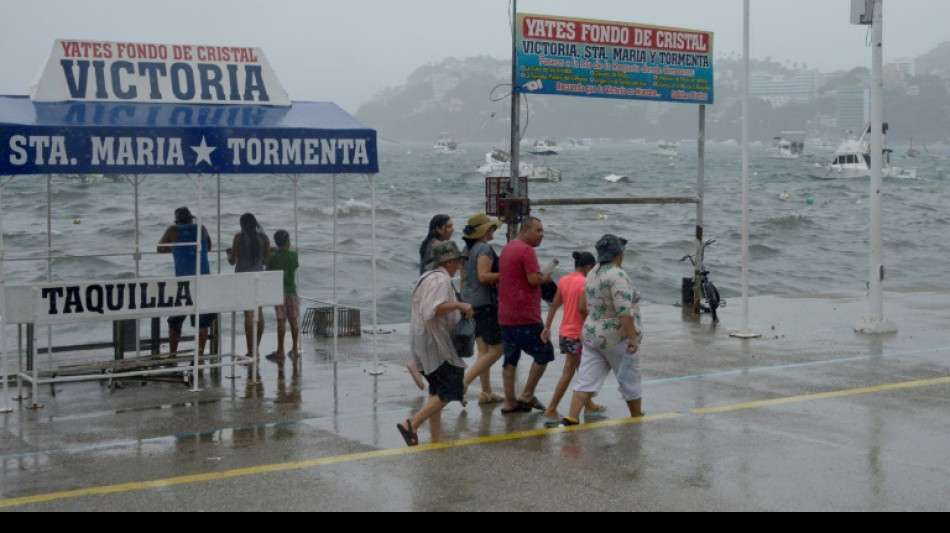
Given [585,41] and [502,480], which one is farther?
[585,41]

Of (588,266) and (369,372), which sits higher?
(588,266)

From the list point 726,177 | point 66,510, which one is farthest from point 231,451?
point 726,177

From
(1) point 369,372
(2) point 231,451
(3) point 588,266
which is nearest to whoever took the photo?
(2) point 231,451

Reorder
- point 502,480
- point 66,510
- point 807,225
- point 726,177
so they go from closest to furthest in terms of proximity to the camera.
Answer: point 66,510 < point 502,480 < point 807,225 < point 726,177

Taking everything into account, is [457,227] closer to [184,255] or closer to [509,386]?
[184,255]

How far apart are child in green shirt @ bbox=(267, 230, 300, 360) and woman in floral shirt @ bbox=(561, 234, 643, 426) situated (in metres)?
4.37

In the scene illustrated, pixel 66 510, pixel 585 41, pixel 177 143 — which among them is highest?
pixel 585 41

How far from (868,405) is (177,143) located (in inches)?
248

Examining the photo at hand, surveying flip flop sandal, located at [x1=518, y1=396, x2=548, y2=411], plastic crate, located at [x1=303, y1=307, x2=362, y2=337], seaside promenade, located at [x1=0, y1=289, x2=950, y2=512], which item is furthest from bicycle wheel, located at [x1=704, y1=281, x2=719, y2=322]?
flip flop sandal, located at [x1=518, y1=396, x2=548, y2=411]

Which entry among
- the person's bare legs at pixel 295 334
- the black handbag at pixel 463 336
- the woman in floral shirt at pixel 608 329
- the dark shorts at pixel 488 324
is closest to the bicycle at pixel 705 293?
the person's bare legs at pixel 295 334

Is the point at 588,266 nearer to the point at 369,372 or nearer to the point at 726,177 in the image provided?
the point at 369,372

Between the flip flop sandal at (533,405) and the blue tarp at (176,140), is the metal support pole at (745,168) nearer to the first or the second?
the flip flop sandal at (533,405)

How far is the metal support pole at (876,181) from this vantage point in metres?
13.6

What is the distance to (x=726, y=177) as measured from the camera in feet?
→ 326
